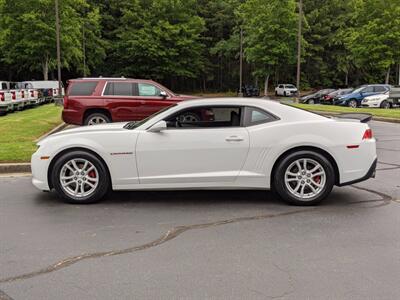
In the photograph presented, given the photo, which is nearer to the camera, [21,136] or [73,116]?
[21,136]

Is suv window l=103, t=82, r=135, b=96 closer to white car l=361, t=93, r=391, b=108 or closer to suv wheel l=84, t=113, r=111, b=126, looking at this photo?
suv wheel l=84, t=113, r=111, b=126

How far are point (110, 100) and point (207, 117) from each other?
23.3 feet

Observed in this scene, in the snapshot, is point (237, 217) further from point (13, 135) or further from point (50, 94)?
point (50, 94)

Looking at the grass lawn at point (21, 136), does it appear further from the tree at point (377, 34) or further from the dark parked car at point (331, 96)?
the tree at point (377, 34)

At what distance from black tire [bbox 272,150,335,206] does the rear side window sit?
8.72 metres

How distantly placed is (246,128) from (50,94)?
28399 millimetres

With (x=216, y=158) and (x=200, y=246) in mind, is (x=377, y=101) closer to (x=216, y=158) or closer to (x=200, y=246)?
(x=216, y=158)

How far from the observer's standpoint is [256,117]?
6.48 meters

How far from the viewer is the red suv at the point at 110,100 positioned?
44.5ft

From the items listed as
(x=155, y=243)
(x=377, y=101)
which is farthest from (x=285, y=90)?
(x=155, y=243)

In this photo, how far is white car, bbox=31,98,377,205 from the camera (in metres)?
6.27

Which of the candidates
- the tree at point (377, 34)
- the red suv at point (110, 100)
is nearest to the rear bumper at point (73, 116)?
the red suv at point (110, 100)

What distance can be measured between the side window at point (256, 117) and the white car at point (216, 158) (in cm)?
1

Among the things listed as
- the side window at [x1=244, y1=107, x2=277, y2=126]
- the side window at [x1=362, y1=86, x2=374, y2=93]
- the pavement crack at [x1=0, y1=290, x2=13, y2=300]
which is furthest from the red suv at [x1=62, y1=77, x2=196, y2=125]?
the side window at [x1=362, y1=86, x2=374, y2=93]
